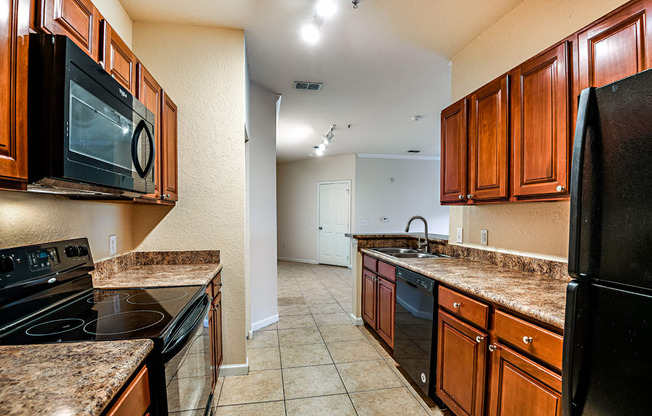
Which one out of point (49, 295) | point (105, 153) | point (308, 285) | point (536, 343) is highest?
point (105, 153)

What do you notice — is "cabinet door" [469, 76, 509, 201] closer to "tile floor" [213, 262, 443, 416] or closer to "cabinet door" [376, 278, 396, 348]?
"cabinet door" [376, 278, 396, 348]

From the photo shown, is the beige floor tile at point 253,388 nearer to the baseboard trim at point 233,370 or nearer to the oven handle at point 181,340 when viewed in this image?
the baseboard trim at point 233,370

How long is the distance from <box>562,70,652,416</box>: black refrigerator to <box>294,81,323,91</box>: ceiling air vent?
9.04ft

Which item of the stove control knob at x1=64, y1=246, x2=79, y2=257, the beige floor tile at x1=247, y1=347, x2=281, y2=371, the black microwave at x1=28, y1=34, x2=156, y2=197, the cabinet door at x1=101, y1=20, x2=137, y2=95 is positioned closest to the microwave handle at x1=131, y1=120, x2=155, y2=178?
the black microwave at x1=28, y1=34, x2=156, y2=197

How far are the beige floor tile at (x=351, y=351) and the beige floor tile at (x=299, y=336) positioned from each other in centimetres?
18

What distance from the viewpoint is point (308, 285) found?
A: 17.8ft

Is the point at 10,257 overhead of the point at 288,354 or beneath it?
overhead

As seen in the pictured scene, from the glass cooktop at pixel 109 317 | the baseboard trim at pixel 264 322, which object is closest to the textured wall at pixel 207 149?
the glass cooktop at pixel 109 317

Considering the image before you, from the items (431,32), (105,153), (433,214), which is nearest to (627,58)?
(431,32)

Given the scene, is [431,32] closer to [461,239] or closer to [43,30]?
[461,239]

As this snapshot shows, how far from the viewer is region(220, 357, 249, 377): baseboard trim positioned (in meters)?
2.39

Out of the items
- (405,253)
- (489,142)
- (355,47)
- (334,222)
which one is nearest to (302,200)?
(334,222)

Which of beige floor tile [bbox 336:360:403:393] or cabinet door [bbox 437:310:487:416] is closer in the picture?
cabinet door [bbox 437:310:487:416]

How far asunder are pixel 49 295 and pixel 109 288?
0.31 meters
